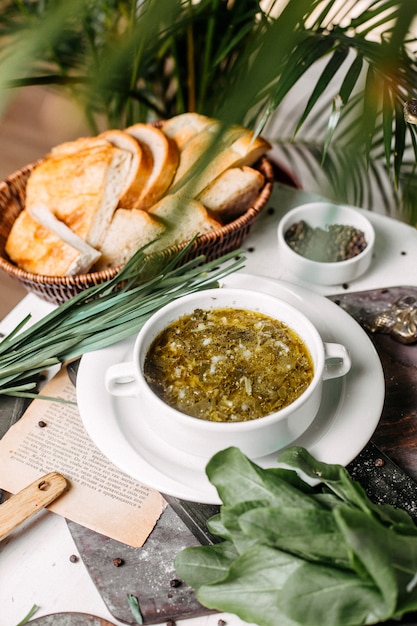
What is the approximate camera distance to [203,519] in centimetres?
95

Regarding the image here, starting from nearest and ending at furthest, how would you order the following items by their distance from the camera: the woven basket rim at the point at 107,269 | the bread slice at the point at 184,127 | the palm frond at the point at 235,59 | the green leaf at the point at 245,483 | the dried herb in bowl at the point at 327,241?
1. the palm frond at the point at 235,59
2. the green leaf at the point at 245,483
3. the woven basket rim at the point at 107,269
4. the dried herb in bowl at the point at 327,241
5. the bread slice at the point at 184,127

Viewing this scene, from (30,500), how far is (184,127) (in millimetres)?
960

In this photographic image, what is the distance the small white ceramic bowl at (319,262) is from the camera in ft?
4.25

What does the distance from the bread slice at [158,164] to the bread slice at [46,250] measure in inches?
7.7

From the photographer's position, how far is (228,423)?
85 centimetres

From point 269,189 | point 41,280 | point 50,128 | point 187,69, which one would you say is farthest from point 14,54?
point 50,128

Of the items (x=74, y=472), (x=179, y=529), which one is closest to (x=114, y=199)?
(x=74, y=472)

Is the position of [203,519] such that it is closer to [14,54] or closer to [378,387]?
[378,387]

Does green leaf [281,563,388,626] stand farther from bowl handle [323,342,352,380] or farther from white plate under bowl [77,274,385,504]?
bowl handle [323,342,352,380]

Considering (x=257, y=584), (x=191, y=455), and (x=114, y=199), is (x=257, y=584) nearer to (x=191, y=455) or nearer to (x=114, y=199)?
(x=191, y=455)

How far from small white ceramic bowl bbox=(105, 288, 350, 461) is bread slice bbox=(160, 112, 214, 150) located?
0.56 m

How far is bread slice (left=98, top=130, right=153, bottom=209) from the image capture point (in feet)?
4.50

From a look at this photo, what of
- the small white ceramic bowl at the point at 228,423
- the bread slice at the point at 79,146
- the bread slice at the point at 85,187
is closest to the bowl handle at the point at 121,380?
the small white ceramic bowl at the point at 228,423

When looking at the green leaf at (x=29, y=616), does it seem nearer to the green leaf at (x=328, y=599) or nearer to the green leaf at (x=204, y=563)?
the green leaf at (x=204, y=563)
